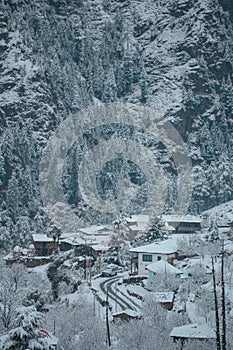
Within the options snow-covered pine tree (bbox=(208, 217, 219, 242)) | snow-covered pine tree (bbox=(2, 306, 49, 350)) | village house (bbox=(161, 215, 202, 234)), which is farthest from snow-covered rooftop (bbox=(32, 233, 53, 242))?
snow-covered pine tree (bbox=(2, 306, 49, 350))

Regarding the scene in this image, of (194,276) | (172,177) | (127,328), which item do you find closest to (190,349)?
(127,328)

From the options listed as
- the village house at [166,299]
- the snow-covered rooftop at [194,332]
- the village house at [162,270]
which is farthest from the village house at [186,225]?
the snow-covered rooftop at [194,332]

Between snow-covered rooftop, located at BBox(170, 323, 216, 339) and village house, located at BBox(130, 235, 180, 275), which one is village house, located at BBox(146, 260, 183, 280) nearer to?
village house, located at BBox(130, 235, 180, 275)

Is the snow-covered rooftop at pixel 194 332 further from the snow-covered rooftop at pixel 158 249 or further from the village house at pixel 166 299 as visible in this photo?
the snow-covered rooftop at pixel 158 249

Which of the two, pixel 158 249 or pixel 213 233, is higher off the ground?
pixel 213 233

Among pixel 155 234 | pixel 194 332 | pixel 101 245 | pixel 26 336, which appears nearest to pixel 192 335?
pixel 194 332

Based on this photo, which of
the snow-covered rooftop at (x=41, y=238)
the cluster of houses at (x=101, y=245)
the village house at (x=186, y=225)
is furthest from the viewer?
the village house at (x=186, y=225)

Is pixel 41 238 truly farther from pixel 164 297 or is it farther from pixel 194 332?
pixel 194 332
